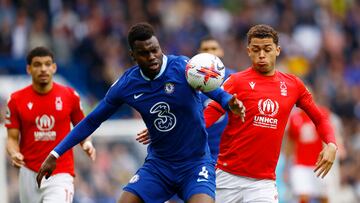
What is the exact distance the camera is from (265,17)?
24844 millimetres

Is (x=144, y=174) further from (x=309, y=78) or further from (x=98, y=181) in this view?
(x=309, y=78)

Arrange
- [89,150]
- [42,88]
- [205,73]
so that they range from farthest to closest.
Answer: [42,88]
[89,150]
[205,73]

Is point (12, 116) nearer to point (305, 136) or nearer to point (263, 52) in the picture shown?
point (263, 52)

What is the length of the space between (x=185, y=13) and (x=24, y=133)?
1190cm

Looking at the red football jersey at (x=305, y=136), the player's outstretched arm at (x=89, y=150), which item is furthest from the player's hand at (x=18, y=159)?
the red football jersey at (x=305, y=136)

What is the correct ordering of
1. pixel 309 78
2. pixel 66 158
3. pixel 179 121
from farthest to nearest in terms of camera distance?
pixel 309 78 < pixel 66 158 < pixel 179 121

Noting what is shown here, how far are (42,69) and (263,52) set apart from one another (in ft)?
9.30

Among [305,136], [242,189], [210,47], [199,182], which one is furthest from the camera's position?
[305,136]

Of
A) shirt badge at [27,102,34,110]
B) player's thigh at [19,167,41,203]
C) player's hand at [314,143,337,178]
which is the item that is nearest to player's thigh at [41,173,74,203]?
player's thigh at [19,167,41,203]

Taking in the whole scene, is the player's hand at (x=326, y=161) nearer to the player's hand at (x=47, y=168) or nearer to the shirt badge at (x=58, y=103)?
the player's hand at (x=47, y=168)

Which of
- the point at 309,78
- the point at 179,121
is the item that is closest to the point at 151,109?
the point at 179,121

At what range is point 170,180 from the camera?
35.5ft

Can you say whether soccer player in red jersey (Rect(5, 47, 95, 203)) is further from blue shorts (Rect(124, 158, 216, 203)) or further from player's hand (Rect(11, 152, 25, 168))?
blue shorts (Rect(124, 158, 216, 203))

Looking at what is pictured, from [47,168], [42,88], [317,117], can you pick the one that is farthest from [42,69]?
[317,117]
